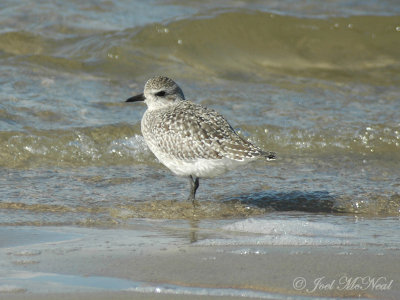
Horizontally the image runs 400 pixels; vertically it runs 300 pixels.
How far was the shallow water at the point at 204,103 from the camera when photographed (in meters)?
6.46

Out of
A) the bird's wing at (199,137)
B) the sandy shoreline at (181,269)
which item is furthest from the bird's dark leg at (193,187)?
the sandy shoreline at (181,269)

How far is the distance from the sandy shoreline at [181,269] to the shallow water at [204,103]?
0.80 metres

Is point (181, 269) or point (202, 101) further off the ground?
point (181, 269)

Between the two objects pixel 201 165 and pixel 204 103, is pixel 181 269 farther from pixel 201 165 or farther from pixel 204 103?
pixel 204 103

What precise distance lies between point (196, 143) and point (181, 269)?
202 cm

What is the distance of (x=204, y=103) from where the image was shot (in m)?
9.54

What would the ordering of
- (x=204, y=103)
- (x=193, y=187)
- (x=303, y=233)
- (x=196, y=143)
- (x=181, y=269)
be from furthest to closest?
(x=204, y=103) < (x=193, y=187) < (x=196, y=143) < (x=303, y=233) < (x=181, y=269)

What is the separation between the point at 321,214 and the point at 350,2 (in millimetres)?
8314

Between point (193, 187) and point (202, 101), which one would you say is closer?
point (193, 187)

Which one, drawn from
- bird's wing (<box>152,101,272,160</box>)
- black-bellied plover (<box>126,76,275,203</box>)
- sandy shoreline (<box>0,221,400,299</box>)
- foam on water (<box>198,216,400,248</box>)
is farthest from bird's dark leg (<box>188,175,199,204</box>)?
sandy shoreline (<box>0,221,400,299</box>)

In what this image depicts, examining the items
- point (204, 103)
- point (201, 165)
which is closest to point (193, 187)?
point (201, 165)

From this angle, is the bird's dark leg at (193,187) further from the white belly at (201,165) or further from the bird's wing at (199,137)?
the bird's wing at (199,137)

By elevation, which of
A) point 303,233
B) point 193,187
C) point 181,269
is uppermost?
point 181,269

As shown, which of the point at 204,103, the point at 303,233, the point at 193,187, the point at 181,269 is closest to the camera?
the point at 181,269
